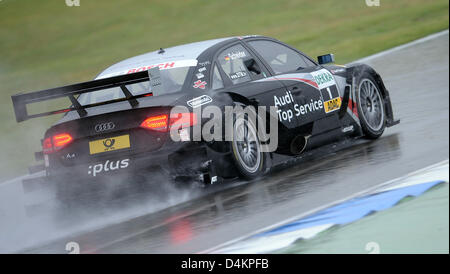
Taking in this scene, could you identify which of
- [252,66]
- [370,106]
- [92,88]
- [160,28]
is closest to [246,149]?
[252,66]

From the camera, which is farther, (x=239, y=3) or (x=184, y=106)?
(x=239, y=3)

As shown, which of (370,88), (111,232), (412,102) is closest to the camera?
(111,232)

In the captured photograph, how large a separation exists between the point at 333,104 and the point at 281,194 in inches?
75.9

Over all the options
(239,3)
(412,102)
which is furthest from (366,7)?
(412,102)

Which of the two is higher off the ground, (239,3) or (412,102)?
(239,3)

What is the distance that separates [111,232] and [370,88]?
152 inches

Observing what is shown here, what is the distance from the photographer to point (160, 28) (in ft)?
67.6

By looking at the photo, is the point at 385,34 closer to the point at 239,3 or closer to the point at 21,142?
the point at 239,3

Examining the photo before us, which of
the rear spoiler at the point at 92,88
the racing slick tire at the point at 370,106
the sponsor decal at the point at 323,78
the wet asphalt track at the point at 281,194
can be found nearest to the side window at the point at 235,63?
the sponsor decal at the point at 323,78

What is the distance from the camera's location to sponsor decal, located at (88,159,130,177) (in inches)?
248

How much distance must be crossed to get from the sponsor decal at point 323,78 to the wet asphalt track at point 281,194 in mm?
710

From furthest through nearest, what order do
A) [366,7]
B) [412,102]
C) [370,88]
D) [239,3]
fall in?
1. [239,3]
2. [366,7]
3. [412,102]
4. [370,88]

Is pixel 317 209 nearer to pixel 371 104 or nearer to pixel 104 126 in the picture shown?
pixel 104 126

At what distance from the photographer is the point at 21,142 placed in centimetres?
1286
